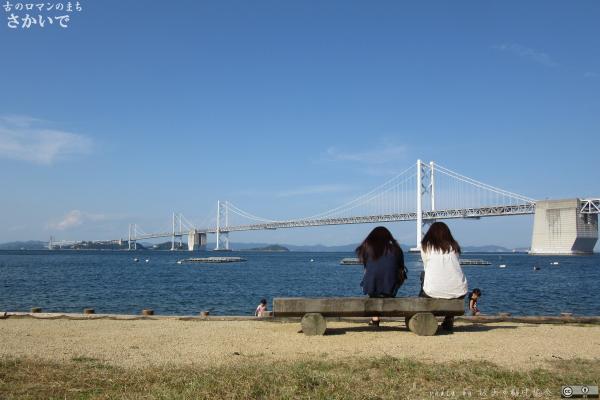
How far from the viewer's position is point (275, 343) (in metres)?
5.85

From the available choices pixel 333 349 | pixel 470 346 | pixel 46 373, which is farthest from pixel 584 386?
pixel 46 373

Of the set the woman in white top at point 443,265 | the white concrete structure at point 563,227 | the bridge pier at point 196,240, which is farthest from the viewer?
the bridge pier at point 196,240

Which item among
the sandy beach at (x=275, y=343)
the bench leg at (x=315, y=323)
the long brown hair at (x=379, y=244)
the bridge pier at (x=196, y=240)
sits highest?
the long brown hair at (x=379, y=244)

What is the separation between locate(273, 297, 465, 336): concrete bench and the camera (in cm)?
611

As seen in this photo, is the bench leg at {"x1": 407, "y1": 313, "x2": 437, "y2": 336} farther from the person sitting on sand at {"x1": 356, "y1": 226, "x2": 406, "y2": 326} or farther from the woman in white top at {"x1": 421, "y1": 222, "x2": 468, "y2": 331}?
the person sitting on sand at {"x1": 356, "y1": 226, "x2": 406, "y2": 326}

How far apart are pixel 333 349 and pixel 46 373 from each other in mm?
2626

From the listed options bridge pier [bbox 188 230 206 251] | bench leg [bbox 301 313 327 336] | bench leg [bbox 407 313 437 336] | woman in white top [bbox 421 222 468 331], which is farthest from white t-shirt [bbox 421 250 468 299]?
bridge pier [bbox 188 230 206 251]

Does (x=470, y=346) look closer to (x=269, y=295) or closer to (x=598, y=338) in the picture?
(x=598, y=338)

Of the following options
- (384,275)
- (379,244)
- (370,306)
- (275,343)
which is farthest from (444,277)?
(275,343)

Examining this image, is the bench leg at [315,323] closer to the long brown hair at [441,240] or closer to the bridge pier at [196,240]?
the long brown hair at [441,240]

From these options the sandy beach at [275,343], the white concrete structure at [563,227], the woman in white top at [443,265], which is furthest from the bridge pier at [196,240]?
the woman in white top at [443,265]

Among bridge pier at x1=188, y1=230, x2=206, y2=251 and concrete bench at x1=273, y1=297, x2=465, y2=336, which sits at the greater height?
concrete bench at x1=273, y1=297, x2=465, y2=336

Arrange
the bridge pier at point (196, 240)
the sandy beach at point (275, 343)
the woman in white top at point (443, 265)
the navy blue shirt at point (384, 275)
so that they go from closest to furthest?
the sandy beach at point (275, 343) < the woman in white top at point (443, 265) < the navy blue shirt at point (384, 275) < the bridge pier at point (196, 240)

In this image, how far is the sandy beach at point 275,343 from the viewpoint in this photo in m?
5.12
